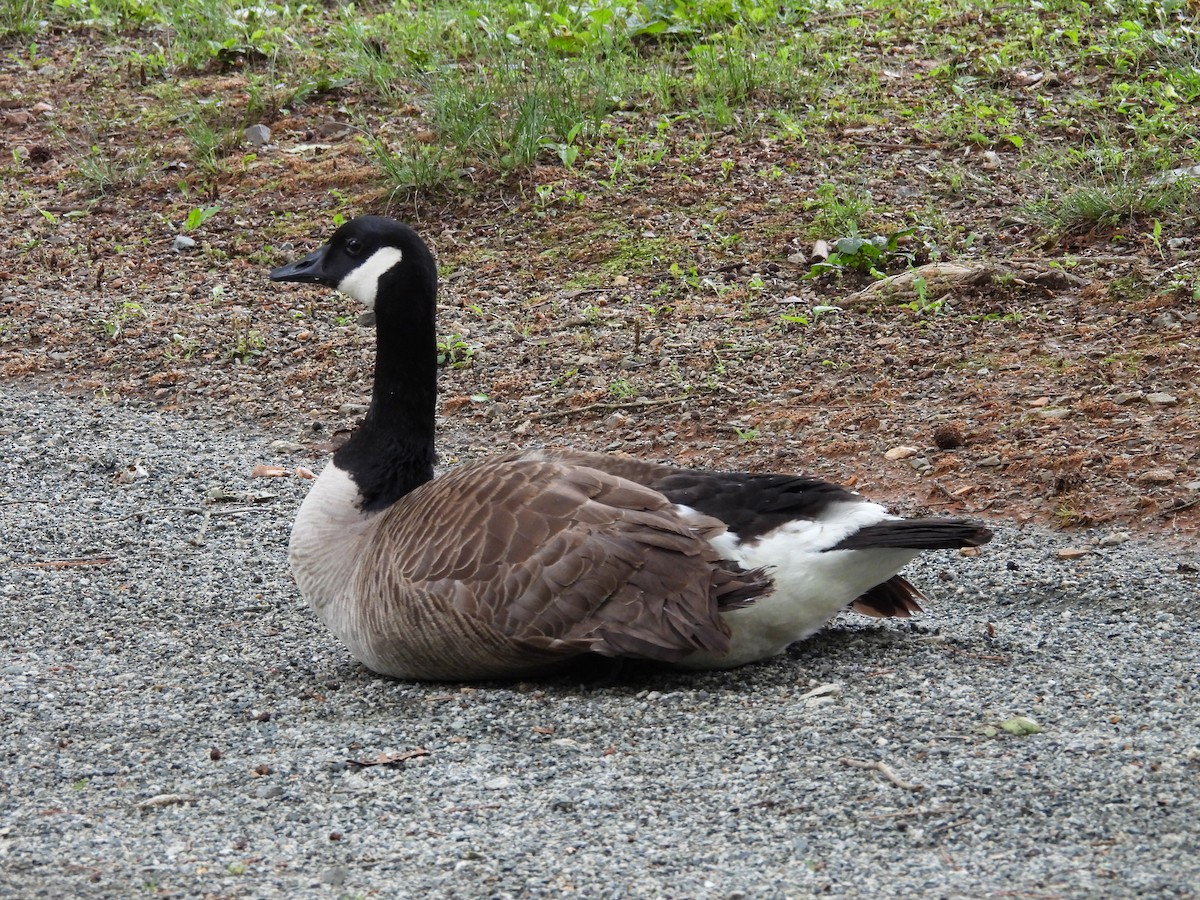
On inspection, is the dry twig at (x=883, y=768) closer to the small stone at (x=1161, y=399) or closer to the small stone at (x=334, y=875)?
Result: the small stone at (x=334, y=875)

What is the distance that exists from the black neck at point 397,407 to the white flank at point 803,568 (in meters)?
1.26

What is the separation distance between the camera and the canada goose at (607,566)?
433cm

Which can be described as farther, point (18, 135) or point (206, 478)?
point (18, 135)

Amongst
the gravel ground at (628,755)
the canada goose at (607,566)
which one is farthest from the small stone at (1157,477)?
the canada goose at (607,566)

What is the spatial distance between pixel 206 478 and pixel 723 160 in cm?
410

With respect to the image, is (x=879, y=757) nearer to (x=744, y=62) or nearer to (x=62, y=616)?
(x=62, y=616)

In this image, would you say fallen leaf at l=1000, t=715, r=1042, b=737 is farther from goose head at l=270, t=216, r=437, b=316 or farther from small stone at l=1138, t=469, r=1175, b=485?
goose head at l=270, t=216, r=437, b=316

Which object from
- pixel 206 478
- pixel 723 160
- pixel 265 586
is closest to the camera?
pixel 265 586

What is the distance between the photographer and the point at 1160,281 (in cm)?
736

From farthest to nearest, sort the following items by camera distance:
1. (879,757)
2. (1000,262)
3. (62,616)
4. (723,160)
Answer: (723,160)
(1000,262)
(62,616)
(879,757)

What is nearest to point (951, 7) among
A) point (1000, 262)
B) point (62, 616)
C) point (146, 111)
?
point (1000, 262)

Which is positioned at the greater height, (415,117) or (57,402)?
(415,117)

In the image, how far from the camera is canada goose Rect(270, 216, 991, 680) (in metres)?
4.33

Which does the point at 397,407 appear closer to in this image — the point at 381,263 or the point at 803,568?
the point at 381,263
